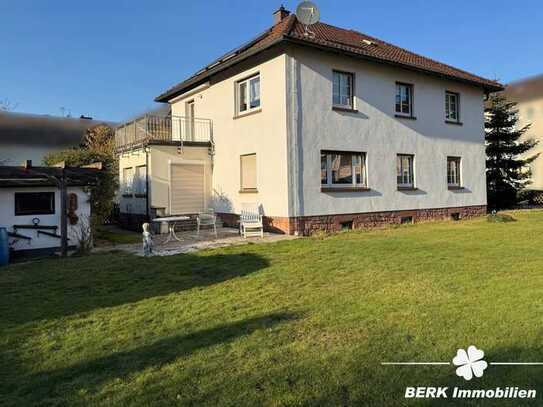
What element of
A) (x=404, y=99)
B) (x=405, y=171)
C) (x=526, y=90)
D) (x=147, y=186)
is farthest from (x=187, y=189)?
(x=526, y=90)

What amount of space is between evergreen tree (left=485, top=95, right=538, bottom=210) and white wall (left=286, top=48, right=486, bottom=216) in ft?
12.5

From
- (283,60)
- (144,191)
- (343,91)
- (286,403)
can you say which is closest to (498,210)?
(343,91)

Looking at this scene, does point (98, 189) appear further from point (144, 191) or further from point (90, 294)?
point (90, 294)

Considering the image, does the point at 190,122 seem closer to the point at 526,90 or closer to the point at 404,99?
the point at 404,99

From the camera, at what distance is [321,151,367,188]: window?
591 inches

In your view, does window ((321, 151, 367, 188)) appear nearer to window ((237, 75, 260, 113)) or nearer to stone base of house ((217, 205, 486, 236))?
stone base of house ((217, 205, 486, 236))

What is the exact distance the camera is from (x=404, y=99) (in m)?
17.4

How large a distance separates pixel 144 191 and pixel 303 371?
46.5ft

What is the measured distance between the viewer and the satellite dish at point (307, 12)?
15.3 metres

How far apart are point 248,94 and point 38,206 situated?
813cm

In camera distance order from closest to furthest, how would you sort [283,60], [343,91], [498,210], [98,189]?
[98,189], [283,60], [343,91], [498,210]

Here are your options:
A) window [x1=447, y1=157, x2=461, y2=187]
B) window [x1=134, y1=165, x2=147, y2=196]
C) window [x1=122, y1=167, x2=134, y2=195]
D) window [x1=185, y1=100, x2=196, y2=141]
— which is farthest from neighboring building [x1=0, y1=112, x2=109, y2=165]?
window [x1=447, y1=157, x2=461, y2=187]

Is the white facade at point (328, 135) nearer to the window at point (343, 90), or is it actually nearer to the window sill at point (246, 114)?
the window sill at point (246, 114)

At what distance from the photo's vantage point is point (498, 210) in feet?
74.3
